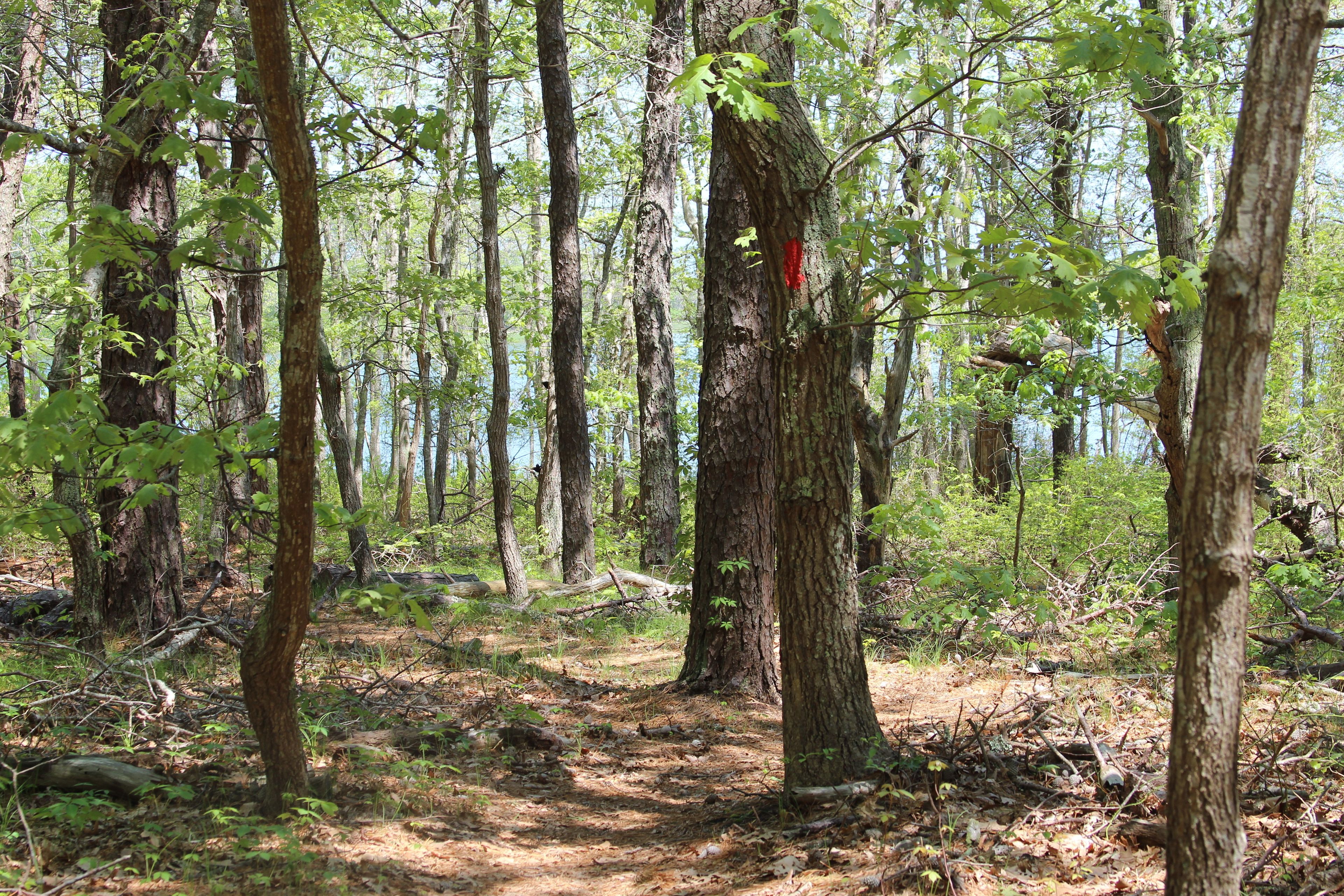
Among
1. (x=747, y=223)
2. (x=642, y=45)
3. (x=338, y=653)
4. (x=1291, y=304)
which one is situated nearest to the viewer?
(x=747, y=223)

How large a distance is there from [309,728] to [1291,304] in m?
14.9

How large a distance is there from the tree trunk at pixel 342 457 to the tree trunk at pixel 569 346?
2.41 m

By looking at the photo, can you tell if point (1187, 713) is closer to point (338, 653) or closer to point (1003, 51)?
point (338, 653)

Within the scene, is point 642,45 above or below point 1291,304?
above

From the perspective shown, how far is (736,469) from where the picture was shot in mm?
5773

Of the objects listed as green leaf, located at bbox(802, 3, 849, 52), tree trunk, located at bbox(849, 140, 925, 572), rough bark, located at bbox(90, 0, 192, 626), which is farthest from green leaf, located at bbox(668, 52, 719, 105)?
tree trunk, located at bbox(849, 140, 925, 572)

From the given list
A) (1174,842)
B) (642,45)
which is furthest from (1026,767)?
(642,45)

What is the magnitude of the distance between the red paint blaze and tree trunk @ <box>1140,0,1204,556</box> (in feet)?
15.3

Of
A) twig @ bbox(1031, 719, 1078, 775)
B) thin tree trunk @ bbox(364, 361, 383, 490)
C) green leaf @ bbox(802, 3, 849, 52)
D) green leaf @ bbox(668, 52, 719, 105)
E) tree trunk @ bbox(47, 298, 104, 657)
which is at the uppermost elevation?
thin tree trunk @ bbox(364, 361, 383, 490)

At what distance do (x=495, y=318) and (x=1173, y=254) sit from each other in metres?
6.34

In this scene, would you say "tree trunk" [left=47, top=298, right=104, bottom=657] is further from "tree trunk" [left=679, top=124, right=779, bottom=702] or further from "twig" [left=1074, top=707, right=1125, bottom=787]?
"twig" [left=1074, top=707, right=1125, bottom=787]

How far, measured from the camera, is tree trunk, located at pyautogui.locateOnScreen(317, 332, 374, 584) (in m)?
8.45

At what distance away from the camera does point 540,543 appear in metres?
13.7

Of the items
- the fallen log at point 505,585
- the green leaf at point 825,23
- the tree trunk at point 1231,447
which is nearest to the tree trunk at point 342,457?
the fallen log at point 505,585
